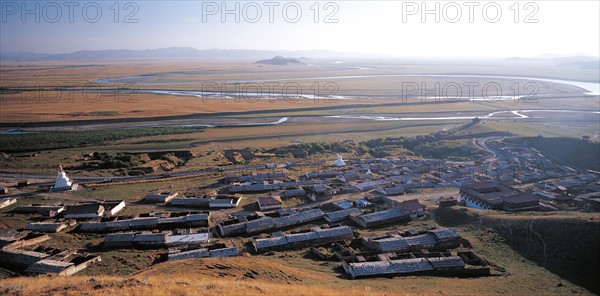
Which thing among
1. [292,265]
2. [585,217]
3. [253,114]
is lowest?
[292,265]

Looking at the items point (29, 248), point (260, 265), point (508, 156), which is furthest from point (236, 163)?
point (508, 156)

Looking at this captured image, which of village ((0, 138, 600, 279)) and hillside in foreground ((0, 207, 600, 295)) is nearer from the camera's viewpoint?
hillside in foreground ((0, 207, 600, 295))

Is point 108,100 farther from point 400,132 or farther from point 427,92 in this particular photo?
point 427,92

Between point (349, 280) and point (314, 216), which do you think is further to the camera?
point (314, 216)

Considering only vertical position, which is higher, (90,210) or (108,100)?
(108,100)

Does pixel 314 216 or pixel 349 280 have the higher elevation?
pixel 314 216

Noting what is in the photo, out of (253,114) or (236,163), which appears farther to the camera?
(253,114)

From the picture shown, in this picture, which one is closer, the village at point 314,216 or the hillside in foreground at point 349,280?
the hillside in foreground at point 349,280

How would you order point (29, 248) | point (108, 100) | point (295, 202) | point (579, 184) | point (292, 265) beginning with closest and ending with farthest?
point (292, 265) → point (29, 248) → point (295, 202) → point (579, 184) → point (108, 100)
